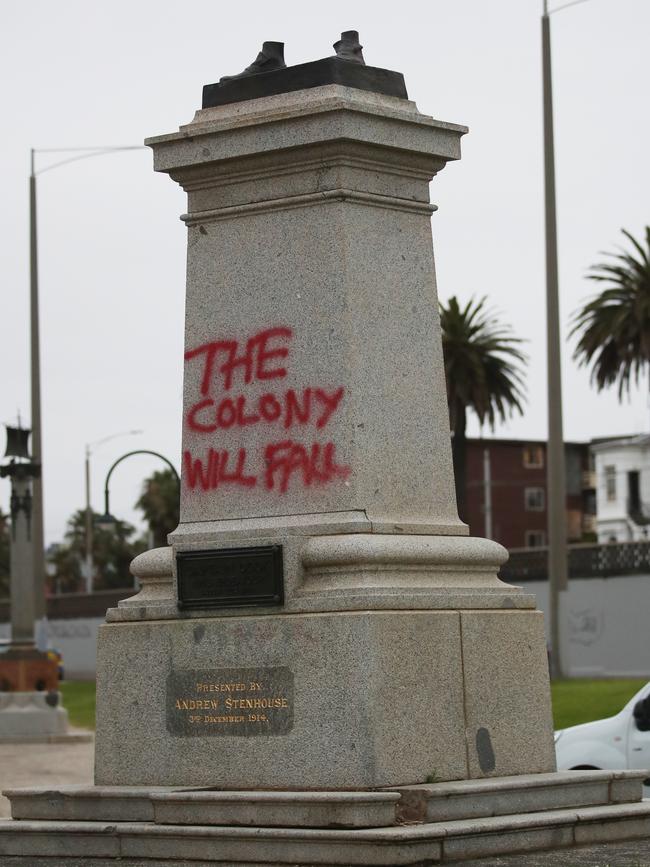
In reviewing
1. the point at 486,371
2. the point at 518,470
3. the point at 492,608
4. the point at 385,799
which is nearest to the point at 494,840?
the point at 385,799

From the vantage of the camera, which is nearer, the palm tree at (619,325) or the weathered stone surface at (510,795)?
the weathered stone surface at (510,795)

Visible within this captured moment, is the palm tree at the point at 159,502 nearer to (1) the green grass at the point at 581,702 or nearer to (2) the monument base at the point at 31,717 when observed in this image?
(1) the green grass at the point at 581,702

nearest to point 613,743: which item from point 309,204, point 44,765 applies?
point 309,204

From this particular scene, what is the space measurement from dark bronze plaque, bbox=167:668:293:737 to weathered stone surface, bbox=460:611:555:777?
929 mm

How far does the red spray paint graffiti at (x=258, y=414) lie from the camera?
10484 mm

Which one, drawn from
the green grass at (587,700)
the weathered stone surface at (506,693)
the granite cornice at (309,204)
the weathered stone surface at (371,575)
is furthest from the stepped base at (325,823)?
the green grass at (587,700)

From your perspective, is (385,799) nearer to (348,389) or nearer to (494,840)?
(494,840)

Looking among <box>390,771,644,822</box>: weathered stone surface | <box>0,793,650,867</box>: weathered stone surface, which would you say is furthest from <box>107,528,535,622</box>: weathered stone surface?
<box>0,793,650,867</box>: weathered stone surface

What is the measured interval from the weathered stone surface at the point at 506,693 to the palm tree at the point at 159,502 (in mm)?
91011

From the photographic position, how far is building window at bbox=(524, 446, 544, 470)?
4181 inches

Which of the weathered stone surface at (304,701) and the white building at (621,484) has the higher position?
the white building at (621,484)

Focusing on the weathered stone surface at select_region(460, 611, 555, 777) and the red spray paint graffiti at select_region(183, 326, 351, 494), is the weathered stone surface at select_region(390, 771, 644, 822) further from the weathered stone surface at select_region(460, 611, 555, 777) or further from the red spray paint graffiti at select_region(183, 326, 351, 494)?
the red spray paint graffiti at select_region(183, 326, 351, 494)

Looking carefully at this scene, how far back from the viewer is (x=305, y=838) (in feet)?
30.3

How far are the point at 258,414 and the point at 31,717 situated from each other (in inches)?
970
